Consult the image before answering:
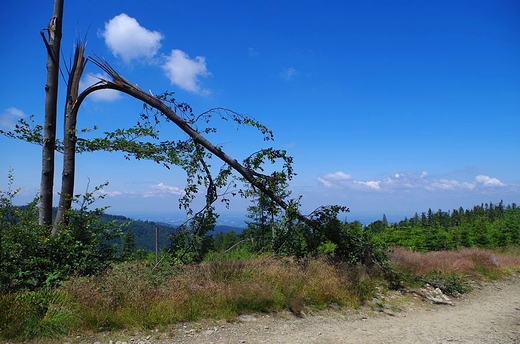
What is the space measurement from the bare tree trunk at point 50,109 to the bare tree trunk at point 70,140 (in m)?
0.29

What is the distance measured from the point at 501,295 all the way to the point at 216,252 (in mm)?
8686

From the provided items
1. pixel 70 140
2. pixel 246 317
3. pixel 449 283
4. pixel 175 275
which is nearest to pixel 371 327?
pixel 246 317

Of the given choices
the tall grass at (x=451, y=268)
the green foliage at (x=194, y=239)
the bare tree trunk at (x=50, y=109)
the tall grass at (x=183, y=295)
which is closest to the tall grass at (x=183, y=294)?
the tall grass at (x=183, y=295)

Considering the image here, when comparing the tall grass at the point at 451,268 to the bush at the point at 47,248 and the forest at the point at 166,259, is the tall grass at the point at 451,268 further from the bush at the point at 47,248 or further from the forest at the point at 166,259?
the bush at the point at 47,248

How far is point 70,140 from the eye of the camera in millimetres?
8414

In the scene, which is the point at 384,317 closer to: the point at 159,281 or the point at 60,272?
the point at 159,281

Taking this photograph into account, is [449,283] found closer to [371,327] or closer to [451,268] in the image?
[451,268]

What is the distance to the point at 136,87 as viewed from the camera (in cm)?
908

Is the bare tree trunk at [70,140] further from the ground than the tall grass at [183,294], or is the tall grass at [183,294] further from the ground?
the bare tree trunk at [70,140]

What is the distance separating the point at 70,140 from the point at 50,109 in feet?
3.10

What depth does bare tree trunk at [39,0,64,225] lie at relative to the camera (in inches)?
324

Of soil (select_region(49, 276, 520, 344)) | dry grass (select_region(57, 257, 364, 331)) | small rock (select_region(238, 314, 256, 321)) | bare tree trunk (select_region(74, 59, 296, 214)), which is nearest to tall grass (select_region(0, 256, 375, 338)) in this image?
dry grass (select_region(57, 257, 364, 331))

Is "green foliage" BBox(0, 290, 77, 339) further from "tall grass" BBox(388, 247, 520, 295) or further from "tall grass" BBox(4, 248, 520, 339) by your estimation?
"tall grass" BBox(388, 247, 520, 295)

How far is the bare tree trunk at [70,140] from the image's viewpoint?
8.18m
